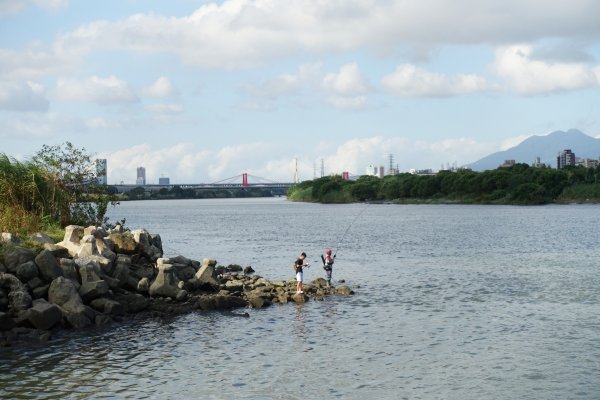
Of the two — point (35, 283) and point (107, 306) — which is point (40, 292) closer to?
point (35, 283)

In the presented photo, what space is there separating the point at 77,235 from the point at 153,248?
235 inches

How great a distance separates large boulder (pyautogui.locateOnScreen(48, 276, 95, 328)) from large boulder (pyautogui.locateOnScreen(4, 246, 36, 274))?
257cm

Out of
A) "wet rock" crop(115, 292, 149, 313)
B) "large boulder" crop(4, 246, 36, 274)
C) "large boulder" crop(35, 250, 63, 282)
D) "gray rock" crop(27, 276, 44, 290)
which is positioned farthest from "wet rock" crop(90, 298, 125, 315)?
"large boulder" crop(4, 246, 36, 274)

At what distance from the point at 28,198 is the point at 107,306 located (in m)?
16.9

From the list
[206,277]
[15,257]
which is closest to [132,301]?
[15,257]

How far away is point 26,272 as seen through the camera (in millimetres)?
32750

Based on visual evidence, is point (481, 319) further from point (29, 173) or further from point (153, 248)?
point (29, 173)

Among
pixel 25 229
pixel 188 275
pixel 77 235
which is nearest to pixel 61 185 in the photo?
pixel 25 229

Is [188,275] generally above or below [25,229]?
below

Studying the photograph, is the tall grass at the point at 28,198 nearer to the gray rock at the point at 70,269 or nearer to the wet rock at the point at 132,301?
the gray rock at the point at 70,269

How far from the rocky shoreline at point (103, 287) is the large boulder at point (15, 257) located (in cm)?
5

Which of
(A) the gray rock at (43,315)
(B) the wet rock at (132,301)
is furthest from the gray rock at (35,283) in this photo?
(B) the wet rock at (132,301)

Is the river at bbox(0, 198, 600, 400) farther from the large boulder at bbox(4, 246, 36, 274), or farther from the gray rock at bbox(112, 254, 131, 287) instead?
the large boulder at bbox(4, 246, 36, 274)

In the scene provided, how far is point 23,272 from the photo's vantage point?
107 feet
